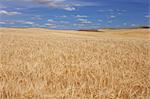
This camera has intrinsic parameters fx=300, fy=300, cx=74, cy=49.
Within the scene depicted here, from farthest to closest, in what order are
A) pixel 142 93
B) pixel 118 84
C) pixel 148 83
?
pixel 148 83 → pixel 118 84 → pixel 142 93

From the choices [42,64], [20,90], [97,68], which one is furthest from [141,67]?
[20,90]

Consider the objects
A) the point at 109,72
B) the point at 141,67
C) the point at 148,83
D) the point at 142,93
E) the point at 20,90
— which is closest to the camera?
the point at 20,90

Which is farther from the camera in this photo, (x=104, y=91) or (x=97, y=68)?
(x=97, y=68)

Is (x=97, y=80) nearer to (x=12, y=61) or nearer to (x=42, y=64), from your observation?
(x=42, y=64)

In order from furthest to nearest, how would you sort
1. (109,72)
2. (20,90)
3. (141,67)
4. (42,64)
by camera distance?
(141,67) < (42,64) < (109,72) < (20,90)

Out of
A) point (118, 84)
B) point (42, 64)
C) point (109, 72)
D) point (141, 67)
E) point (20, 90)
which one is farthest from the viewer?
point (141, 67)

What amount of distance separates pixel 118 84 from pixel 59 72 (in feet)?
3.89

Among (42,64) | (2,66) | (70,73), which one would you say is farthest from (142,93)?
(2,66)

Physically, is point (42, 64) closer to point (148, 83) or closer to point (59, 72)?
point (59, 72)

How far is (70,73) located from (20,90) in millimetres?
1546

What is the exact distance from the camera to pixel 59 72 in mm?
5812

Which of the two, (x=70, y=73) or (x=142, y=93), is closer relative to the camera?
(x=142, y=93)

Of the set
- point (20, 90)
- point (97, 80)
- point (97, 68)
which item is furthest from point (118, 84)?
point (20, 90)

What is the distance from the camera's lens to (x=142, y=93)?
4.99 metres
